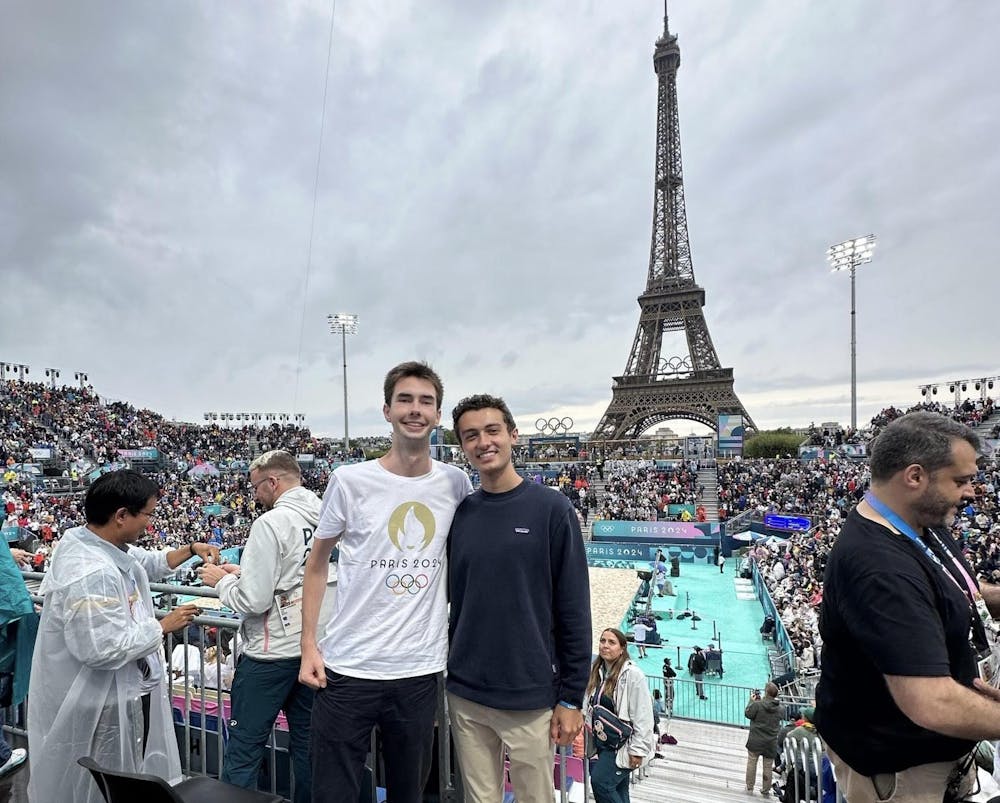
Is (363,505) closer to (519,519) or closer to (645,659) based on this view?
(519,519)

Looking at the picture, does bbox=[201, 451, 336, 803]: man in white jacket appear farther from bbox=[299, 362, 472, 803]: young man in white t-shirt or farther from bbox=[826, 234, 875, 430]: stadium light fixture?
bbox=[826, 234, 875, 430]: stadium light fixture

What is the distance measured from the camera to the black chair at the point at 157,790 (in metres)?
1.61

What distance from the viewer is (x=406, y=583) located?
2.16 m

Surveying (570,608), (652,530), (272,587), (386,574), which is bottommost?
(652,530)

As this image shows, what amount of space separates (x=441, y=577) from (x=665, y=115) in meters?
51.6

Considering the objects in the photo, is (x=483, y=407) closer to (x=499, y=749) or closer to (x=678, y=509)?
(x=499, y=749)

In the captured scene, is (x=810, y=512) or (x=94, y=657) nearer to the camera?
(x=94, y=657)

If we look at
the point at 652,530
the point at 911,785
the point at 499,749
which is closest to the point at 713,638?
the point at 652,530

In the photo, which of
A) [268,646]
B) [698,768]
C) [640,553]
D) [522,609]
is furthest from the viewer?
[640,553]

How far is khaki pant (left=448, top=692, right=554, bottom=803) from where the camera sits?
80.2 inches

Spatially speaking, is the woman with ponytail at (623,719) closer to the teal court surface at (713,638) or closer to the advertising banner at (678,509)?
the teal court surface at (713,638)

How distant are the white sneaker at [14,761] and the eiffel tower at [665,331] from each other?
40.2 meters

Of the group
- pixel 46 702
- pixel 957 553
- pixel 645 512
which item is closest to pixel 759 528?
pixel 645 512

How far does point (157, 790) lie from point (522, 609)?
1.28 meters
